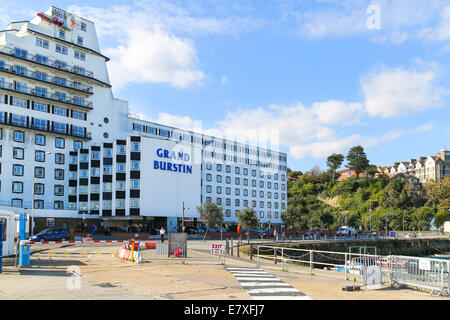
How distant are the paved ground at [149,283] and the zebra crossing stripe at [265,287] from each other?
27 centimetres

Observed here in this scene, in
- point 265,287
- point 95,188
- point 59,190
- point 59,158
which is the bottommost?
point 265,287

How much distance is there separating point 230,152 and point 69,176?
37.0 meters

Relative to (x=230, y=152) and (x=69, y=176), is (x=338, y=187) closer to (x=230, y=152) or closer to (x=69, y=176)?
(x=230, y=152)

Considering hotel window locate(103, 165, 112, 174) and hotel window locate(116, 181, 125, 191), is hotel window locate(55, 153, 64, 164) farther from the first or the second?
hotel window locate(116, 181, 125, 191)

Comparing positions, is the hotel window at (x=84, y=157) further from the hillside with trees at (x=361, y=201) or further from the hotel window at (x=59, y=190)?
the hillside with trees at (x=361, y=201)

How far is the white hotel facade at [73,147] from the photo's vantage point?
62375 mm

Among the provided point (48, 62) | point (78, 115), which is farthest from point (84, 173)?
point (48, 62)

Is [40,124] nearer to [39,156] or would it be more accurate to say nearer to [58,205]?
[39,156]

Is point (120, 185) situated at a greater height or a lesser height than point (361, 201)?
greater

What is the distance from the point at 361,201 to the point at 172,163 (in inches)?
2752

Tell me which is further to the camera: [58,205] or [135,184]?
[58,205]

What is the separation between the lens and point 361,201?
11738cm

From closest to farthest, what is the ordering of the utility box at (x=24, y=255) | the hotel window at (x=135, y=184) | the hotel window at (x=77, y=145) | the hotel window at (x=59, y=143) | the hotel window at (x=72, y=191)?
the utility box at (x=24, y=255) → the hotel window at (x=135, y=184) → the hotel window at (x=59, y=143) → the hotel window at (x=72, y=191) → the hotel window at (x=77, y=145)

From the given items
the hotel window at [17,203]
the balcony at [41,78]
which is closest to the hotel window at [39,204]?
the hotel window at [17,203]
